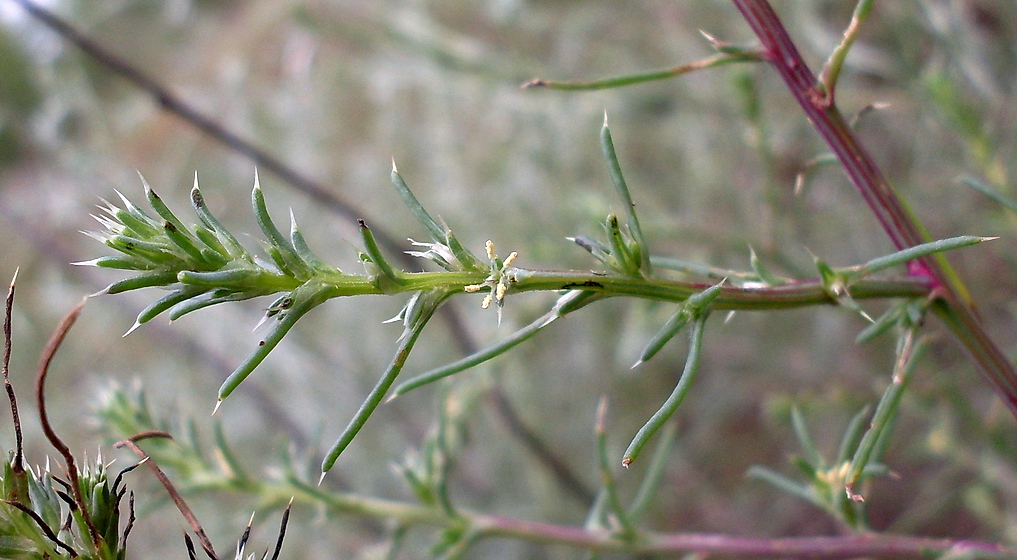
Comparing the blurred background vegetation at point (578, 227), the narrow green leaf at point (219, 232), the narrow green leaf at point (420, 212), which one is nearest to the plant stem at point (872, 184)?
the narrow green leaf at point (420, 212)

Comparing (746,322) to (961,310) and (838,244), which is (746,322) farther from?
(961,310)

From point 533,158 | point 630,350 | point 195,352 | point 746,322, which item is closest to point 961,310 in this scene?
point 630,350

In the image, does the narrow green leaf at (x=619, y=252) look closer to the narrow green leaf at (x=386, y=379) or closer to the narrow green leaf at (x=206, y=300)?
the narrow green leaf at (x=386, y=379)

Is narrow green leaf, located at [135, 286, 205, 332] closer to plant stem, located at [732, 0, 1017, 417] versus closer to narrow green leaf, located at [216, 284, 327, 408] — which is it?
narrow green leaf, located at [216, 284, 327, 408]

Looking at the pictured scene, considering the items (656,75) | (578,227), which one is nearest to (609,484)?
(656,75)

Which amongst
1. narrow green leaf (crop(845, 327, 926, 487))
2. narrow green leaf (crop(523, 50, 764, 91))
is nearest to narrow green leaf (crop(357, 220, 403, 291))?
narrow green leaf (crop(523, 50, 764, 91))

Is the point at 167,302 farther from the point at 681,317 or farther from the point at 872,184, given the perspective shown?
the point at 872,184
